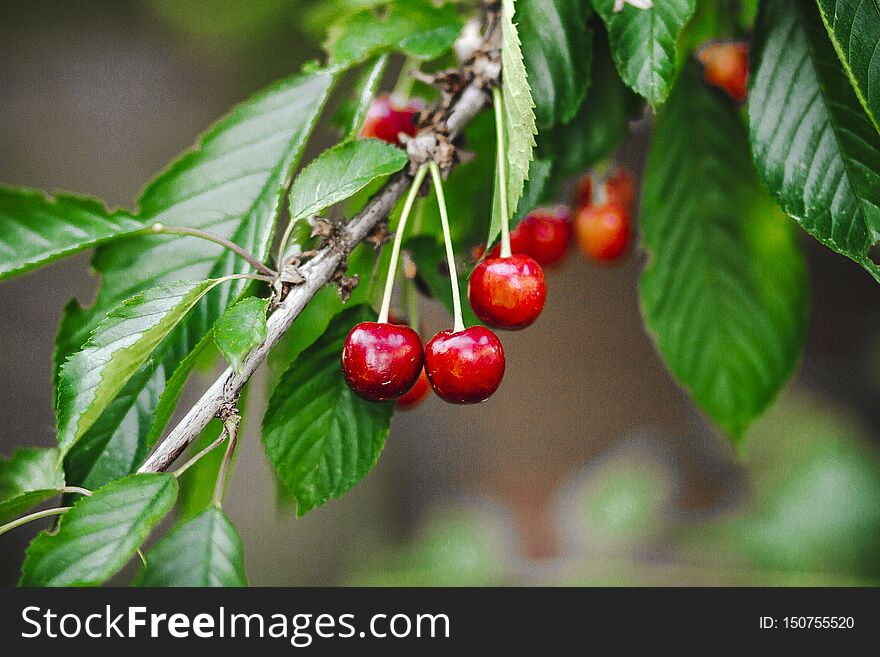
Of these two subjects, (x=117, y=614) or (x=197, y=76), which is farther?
(x=197, y=76)

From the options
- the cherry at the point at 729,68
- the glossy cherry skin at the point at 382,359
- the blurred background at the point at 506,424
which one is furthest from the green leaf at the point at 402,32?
the blurred background at the point at 506,424

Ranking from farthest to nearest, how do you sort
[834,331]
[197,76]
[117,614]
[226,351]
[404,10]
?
[197,76] < [834,331] < [404,10] < [117,614] < [226,351]

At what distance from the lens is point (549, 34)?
611 mm

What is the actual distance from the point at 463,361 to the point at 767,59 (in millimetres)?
398

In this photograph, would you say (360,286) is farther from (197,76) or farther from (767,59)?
(197,76)

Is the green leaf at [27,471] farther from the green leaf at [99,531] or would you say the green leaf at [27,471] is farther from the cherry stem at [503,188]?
the cherry stem at [503,188]

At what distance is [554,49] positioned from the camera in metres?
0.61

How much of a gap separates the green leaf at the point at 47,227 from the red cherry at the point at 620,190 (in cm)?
61

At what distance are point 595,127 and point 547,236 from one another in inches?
7.6

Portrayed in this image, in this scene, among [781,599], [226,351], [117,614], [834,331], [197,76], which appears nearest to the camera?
[226,351]

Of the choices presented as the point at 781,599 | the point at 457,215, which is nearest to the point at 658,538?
the point at 781,599

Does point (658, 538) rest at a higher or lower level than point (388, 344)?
higher

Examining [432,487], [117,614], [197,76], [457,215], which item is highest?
[197,76]

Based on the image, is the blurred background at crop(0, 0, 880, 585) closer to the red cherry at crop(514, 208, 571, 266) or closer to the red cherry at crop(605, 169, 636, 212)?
the red cherry at crop(605, 169, 636, 212)
